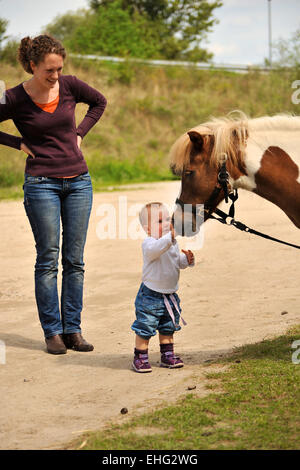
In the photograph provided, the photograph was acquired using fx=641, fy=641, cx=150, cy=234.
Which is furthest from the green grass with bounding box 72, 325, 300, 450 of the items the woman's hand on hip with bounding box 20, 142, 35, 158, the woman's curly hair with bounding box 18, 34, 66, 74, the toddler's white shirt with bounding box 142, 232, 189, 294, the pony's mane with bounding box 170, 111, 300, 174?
the woman's curly hair with bounding box 18, 34, 66, 74

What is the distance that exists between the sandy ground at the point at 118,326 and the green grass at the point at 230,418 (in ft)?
0.60

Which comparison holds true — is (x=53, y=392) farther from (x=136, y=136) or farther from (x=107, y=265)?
(x=136, y=136)

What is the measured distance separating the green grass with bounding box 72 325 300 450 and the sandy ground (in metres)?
0.18

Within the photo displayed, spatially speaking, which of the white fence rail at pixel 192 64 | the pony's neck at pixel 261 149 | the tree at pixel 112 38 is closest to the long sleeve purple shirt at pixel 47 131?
the pony's neck at pixel 261 149

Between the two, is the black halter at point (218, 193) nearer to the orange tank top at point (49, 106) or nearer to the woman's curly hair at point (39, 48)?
the orange tank top at point (49, 106)

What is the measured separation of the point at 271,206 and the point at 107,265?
6034mm

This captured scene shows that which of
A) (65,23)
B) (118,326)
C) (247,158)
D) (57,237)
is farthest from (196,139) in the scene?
(65,23)

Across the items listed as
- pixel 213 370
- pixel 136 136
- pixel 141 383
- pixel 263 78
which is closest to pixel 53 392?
pixel 141 383

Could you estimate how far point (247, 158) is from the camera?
13.7 ft

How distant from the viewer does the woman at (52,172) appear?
15.4 ft

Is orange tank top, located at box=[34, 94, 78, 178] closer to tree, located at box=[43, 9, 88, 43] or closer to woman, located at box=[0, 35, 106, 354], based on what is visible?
woman, located at box=[0, 35, 106, 354]

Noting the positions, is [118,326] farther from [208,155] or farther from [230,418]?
[230,418]

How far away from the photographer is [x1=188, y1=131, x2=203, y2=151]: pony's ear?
407cm

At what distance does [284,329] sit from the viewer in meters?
5.27
